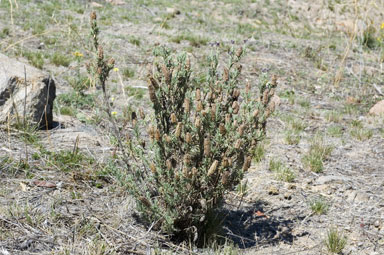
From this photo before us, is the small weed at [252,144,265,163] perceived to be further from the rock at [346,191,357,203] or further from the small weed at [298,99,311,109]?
the small weed at [298,99,311,109]

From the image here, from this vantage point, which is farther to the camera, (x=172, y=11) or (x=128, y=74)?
(x=172, y=11)

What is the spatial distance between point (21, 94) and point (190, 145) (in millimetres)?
2233

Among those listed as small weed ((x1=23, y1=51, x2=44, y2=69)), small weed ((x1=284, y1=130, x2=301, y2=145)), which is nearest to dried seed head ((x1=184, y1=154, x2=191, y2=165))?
small weed ((x1=284, y1=130, x2=301, y2=145))

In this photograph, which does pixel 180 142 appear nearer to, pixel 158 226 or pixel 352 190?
pixel 158 226

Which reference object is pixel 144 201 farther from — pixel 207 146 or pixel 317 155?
pixel 317 155

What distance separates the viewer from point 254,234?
131 inches

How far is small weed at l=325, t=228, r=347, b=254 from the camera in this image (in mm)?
3035

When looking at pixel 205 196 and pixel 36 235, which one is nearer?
pixel 36 235

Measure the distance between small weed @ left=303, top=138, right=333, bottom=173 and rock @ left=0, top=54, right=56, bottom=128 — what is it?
2.67m

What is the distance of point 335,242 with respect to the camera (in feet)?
10.0

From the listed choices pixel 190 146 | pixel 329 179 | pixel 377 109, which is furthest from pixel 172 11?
pixel 190 146

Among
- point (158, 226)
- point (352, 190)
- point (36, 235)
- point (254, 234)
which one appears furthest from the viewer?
point (352, 190)

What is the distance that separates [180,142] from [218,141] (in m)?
0.26

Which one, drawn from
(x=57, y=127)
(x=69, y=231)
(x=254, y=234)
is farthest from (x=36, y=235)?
(x=57, y=127)
